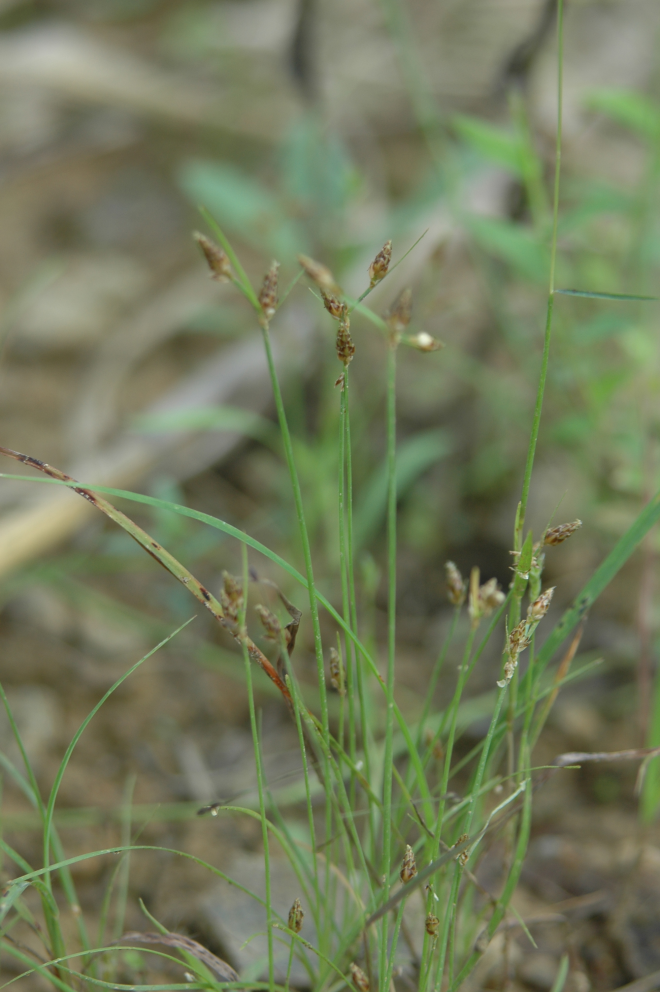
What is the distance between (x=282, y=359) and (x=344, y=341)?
1091 millimetres

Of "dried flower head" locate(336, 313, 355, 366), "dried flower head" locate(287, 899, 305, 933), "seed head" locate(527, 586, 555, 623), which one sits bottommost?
"dried flower head" locate(287, 899, 305, 933)

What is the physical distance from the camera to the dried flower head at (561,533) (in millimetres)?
499

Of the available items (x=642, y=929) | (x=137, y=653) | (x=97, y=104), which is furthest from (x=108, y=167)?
(x=642, y=929)

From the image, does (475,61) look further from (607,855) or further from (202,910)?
(202,910)

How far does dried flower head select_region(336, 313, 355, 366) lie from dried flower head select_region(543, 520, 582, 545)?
0.18 metres

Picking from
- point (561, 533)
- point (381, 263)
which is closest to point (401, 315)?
point (381, 263)

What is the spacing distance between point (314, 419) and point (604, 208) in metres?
0.70

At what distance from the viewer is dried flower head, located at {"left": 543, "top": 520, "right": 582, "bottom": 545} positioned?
1.64ft

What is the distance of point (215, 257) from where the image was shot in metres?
0.47

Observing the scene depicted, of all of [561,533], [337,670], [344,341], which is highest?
[344,341]

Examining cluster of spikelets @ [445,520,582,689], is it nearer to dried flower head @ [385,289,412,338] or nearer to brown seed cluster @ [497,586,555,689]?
brown seed cluster @ [497,586,555,689]

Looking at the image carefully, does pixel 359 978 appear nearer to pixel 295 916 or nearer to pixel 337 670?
pixel 295 916

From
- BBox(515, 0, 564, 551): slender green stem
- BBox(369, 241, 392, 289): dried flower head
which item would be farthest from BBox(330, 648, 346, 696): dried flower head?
BBox(369, 241, 392, 289): dried flower head

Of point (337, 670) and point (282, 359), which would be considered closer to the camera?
point (337, 670)
